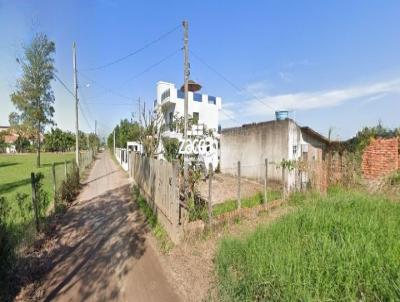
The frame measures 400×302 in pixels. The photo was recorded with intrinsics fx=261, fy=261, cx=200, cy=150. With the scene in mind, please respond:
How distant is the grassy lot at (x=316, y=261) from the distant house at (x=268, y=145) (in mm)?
5245

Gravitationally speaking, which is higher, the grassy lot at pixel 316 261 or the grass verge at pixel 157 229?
the grassy lot at pixel 316 261

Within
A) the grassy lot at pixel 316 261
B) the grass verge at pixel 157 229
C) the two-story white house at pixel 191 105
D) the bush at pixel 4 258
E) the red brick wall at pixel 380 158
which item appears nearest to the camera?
the grassy lot at pixel 316 261

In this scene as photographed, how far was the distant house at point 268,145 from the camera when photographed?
12.9m

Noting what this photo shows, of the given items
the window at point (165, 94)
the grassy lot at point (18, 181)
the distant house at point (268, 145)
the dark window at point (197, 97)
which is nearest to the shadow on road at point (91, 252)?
the grassy lot at point (18, 181)

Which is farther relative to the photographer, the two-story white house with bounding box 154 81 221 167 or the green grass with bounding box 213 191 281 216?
the two-story white house with bounding box 154 81 221 167

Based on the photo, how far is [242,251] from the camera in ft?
13.4

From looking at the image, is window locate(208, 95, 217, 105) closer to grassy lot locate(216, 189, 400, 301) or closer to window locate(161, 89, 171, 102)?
window locate(161, 89, 171, 102)

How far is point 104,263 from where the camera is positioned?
4.76 metres

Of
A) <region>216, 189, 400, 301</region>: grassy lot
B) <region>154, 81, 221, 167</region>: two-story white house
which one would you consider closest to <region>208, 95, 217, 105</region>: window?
<region>154, 81, 221, 167</region>: two-story white house

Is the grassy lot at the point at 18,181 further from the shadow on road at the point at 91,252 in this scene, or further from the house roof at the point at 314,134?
the house roof at the point at 314,134

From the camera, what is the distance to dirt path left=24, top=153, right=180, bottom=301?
3.81 m

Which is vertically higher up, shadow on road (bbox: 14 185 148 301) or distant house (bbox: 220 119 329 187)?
distant house (bbox: 220 119 329 187)

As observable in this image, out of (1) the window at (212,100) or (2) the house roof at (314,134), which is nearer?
(2) the house roof at (314,134)

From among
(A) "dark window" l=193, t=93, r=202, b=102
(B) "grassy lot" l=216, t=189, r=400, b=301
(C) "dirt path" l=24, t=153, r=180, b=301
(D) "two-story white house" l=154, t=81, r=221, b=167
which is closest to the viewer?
(B) "grassy lot" l=216, t=189, r=400, b=301
